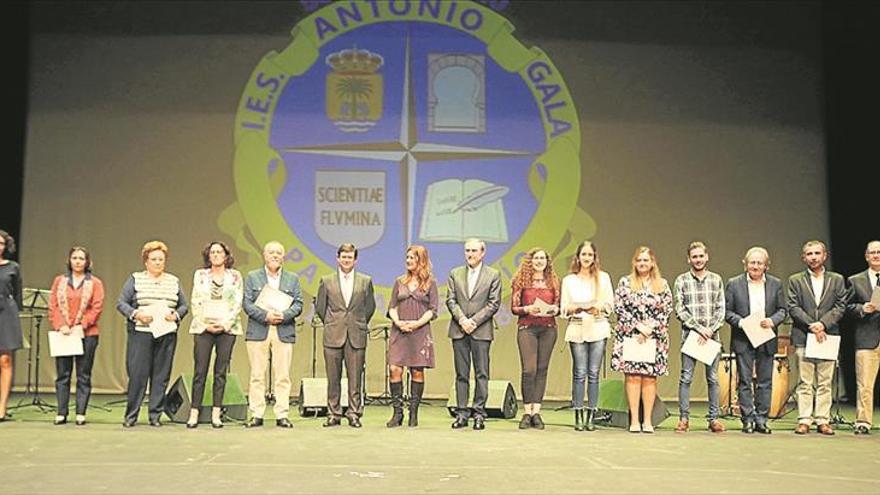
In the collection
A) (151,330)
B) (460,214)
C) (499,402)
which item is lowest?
(499,402)

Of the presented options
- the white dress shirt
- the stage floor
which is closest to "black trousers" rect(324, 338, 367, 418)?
the stage floor

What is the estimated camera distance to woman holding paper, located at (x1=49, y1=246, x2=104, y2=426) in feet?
22.9

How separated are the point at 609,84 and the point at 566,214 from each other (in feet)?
4.67

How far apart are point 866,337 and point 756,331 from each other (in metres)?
0.80

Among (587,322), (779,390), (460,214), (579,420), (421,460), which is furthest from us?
(460,214)

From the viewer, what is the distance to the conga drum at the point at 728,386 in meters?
8.27

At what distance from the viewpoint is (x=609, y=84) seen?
9969mm

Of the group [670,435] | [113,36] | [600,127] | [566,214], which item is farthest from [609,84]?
[113,36]

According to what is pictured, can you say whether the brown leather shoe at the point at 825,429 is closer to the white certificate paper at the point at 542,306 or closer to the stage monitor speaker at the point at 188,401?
the white certificate paper at the point at 542,306

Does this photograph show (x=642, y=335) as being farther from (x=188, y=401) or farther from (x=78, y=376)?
(x=78, y=376)

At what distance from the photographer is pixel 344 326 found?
23.6ft

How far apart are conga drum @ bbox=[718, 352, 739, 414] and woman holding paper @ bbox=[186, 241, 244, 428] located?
4151mm

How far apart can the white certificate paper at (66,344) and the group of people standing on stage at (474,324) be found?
5 centimetres

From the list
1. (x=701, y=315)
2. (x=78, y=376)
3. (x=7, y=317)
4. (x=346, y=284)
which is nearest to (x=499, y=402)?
(x=346, y=284)
